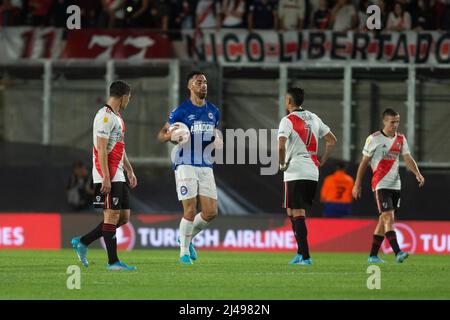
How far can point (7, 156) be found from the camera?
22250 millimetres

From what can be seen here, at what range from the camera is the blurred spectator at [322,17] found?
22633 millimetres

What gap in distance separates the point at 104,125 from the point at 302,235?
287 cm

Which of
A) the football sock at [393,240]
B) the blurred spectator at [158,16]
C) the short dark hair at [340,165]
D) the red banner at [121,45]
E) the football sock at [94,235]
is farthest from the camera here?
the blurred spectator at [158,16]

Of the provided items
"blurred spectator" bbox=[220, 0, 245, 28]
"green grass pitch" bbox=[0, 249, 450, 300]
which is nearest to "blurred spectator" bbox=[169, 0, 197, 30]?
"blurred spectator" bbox=[220, 0, 245, 28]

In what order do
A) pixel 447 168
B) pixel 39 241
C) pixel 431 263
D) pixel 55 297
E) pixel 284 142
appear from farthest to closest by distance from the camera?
pixel 447 168, pixel 39 241, pixel 431 263, pixel 284 142, pixel 55 297

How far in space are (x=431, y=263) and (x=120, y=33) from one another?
9202 millimetres

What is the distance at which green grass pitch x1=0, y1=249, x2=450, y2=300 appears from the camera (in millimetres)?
10047

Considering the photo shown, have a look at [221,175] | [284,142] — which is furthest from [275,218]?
[284,142]

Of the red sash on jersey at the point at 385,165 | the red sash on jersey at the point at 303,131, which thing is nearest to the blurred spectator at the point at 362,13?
the red sash on jersey at the point at 385,165

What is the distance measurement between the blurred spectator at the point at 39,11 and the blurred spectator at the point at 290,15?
4611 millimetres

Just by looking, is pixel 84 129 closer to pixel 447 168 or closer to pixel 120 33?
pixel 120 33

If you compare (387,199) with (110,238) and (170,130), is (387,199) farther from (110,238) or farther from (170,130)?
(110,238)

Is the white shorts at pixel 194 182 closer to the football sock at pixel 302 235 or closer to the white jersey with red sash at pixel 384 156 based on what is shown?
the football sock at pixel 302 235

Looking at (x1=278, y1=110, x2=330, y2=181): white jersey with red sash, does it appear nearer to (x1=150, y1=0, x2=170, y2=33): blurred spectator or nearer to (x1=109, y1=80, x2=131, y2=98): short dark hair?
(x1=109, y1=80, x2=131, y2=98): short dark hair
